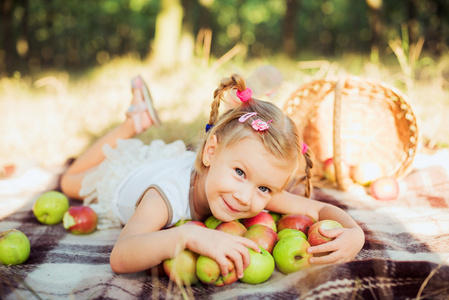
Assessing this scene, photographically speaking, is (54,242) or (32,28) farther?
(32,28)

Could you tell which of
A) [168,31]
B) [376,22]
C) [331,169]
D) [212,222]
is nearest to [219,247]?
[212,222]

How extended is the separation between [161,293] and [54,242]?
90 centimetres

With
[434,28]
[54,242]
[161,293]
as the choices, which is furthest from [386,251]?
[434,28]

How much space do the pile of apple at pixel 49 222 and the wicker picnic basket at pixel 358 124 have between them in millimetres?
1739

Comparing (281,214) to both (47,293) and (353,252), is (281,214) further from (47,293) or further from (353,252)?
(47,293)

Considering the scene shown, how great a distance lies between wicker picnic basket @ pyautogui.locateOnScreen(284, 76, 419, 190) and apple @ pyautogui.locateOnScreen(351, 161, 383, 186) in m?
0.08

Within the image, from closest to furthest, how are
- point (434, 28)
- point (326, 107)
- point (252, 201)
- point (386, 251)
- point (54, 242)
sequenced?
point (252, 201) < point (386, 251) < point (54, 242) < point (326, 107) < point (434, 28)

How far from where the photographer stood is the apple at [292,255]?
169 centimetres

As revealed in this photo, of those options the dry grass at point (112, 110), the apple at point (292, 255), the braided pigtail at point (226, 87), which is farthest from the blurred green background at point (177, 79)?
the apple at point (292, 255)

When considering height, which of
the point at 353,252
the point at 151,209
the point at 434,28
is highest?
the point at 434,28

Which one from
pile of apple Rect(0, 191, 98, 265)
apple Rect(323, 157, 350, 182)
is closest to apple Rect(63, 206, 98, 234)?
pile of apple Rect(0, 191, 98, 265)

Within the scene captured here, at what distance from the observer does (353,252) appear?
1.75m

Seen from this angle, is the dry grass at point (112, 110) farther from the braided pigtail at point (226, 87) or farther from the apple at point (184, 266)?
the apple at point (184, 266)

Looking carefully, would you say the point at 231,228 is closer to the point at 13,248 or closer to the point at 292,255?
the point at 292,255
